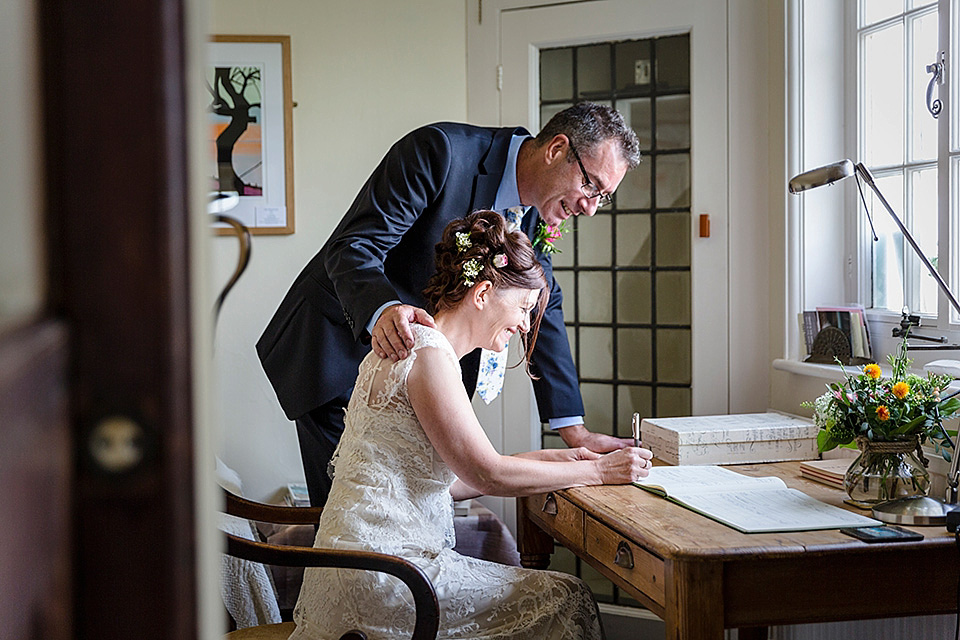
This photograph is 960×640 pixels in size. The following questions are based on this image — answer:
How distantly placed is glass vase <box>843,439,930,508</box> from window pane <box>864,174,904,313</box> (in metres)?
0.91

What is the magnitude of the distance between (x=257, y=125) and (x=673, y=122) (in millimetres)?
1544

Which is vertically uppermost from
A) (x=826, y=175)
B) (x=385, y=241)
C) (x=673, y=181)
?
(x=673, y=181)

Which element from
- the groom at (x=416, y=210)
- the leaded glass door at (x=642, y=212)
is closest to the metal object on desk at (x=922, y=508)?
the groom at (x=416, y=210)

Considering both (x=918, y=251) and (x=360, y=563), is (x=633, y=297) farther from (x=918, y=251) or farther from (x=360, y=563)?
(x=360, y=563)

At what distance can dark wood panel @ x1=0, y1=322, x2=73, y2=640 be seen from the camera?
0.52ft

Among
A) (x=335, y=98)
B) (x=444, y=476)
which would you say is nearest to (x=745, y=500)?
(x=444, y=476)

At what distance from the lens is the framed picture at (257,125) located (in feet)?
11.2

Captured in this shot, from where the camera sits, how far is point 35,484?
172 mm

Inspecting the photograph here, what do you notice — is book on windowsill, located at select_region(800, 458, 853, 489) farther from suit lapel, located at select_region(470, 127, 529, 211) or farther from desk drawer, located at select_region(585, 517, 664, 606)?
suit lapel, located at select_region(470, 127, 529, 211)

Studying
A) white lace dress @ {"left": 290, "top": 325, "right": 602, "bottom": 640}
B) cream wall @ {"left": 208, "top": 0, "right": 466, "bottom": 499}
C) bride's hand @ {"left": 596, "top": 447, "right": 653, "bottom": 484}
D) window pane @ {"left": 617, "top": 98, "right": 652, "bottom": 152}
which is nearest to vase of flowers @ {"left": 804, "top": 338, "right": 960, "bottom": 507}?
bride's hand @ {"left": 596, "top": 447, "right": 653, "bottom": 484}

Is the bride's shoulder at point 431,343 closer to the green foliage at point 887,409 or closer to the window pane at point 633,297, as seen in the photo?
the green foliage at point 887,409

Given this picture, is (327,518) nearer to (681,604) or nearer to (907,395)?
(681,604)

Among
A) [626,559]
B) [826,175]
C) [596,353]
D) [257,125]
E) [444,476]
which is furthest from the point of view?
[257,125]

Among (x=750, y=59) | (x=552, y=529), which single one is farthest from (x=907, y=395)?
(x=750, y=59)
